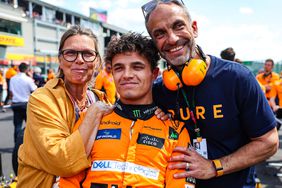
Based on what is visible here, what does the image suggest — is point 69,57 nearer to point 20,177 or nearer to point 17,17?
point 20,177

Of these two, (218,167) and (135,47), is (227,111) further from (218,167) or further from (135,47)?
(135,47)

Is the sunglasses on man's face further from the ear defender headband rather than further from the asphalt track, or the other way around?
the asphalt track

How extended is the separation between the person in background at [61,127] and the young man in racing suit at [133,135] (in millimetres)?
91

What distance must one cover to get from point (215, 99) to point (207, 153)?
37 centimetres

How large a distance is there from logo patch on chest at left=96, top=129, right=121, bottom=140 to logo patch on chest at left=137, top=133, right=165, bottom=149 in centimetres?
14

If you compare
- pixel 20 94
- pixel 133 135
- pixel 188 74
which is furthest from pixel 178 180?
pixel 20 94

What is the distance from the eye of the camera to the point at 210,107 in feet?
5.65

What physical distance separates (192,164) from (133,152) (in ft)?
1.22

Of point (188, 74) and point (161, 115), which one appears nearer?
point (188, 74)

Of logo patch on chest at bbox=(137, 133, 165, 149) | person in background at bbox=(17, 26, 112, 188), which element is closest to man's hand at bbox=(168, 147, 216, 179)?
logo patch on chest at bbox=(137, 133, 165, 149)

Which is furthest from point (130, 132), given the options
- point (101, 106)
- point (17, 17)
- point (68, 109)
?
point (17, 17)

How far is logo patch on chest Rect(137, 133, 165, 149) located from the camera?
5.55 feet

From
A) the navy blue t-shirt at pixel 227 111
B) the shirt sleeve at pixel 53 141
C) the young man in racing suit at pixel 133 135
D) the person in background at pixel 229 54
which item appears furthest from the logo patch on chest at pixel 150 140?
the person in background at pixel 229 54

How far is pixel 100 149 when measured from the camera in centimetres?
171
